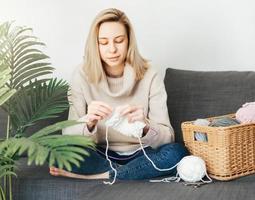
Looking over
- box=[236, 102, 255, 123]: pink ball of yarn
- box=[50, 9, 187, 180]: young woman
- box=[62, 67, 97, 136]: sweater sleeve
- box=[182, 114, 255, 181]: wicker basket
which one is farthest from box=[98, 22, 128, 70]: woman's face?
box=[236, 102, 255, 123]: pink ball of yarn

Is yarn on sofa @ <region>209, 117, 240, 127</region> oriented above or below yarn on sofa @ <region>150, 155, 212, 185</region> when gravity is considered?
above

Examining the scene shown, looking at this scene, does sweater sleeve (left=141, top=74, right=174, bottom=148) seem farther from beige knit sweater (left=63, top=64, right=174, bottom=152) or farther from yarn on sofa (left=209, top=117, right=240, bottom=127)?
yarn on sofa (left=209, top=117, right=240, bottom=127)

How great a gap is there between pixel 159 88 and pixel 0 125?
0.65 metres

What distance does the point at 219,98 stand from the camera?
1903 mm

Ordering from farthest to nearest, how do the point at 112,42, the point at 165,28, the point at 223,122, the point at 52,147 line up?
the point at 165,28
the point at 112,42
the point at 223,122
the point at 52,147

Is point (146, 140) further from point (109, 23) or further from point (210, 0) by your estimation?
point (210, 0)

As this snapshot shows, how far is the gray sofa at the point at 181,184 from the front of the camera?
147 cm

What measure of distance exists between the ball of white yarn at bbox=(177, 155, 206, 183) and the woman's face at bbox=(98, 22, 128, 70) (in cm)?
46

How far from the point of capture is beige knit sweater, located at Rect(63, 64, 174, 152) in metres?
1.81

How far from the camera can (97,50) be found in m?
1.80

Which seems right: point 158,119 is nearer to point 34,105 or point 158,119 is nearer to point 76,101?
point 76,101

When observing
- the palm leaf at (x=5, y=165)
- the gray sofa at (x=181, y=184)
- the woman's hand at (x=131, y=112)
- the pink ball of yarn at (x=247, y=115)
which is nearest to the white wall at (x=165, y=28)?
the gray sofa at (x=181, y=184)

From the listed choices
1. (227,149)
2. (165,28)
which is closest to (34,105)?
(227,149)

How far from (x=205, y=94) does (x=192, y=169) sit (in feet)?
1.48
